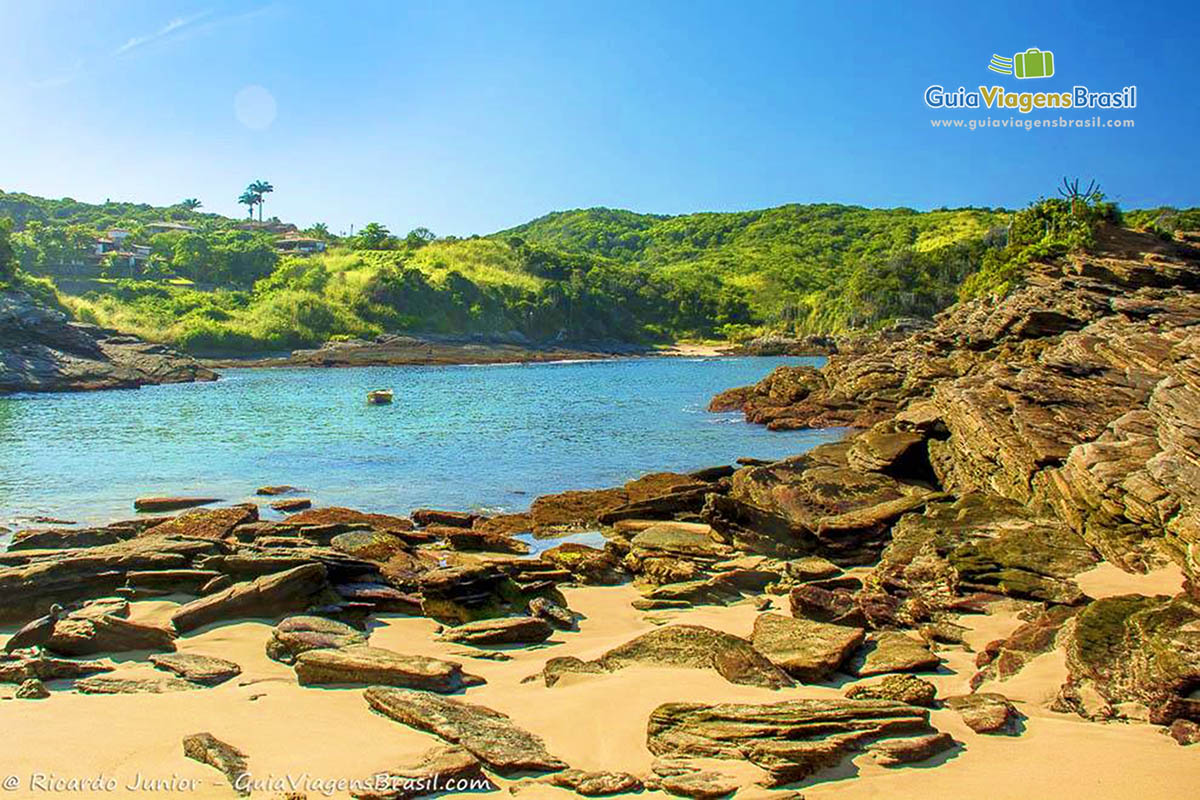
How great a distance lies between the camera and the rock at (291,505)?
60.9 feet

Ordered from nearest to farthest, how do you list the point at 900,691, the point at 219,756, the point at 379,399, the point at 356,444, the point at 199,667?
1. the point at 219,756
2. the point at 900,691
3. the point at 199,667
4. the point at 356,444
5. the point at 379,399

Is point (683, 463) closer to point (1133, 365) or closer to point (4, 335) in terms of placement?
point (1133, 365)

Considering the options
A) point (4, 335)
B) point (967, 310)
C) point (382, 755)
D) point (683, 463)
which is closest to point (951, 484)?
point (683, 463)

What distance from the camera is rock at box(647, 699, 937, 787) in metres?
5.66

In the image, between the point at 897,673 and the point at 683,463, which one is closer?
the point at 897,673

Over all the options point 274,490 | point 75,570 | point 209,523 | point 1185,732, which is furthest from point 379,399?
point 1185,732

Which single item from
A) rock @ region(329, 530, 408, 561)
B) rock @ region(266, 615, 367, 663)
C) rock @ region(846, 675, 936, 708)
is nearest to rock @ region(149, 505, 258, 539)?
rock @ region(329, 530, 408, 561)

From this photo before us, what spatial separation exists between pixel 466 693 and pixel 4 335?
210ft

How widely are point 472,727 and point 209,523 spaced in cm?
1034

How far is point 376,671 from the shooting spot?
7.45 metres

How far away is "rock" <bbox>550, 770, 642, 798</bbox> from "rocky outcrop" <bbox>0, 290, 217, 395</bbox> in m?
60.6

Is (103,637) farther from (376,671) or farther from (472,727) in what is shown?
(472,727)

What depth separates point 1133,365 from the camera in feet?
57.9

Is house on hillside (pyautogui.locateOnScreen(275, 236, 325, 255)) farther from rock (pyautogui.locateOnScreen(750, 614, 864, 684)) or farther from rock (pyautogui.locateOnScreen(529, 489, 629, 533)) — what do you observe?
rock (pyautogui.locateOnScreen(750, 614, 864, 684))
